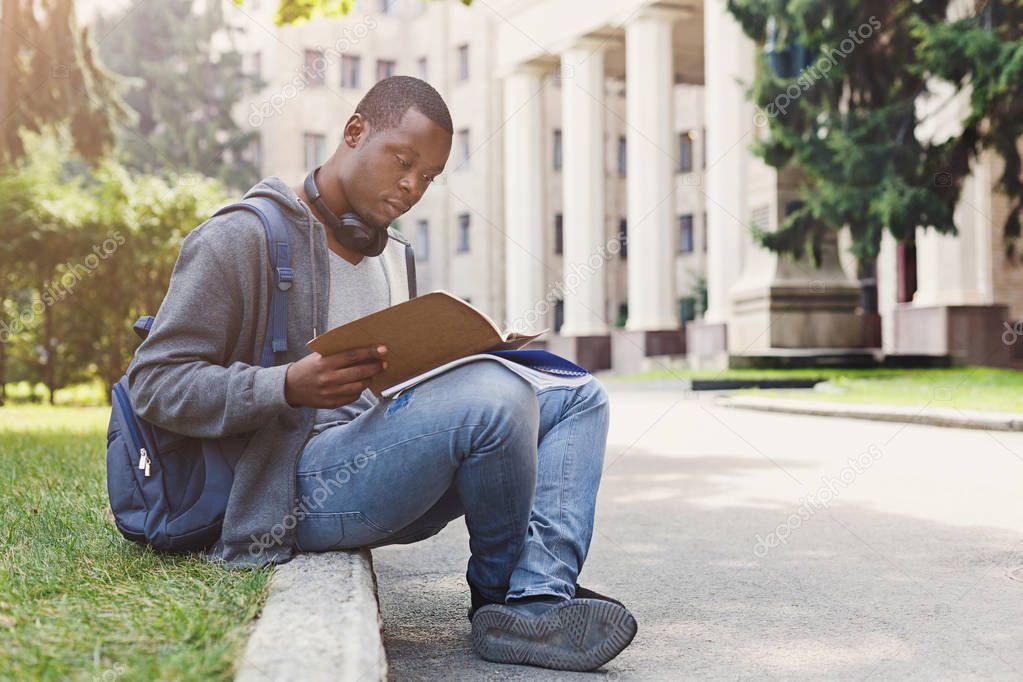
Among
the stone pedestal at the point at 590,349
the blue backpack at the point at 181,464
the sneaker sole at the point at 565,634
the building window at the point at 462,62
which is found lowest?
the stone pedestal at the point at 590,349

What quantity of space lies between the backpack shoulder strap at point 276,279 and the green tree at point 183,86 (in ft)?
141

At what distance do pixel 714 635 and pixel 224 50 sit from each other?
46817mm

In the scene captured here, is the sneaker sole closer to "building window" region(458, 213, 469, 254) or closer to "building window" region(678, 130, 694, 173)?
"building window" region(458, 213, 469, 254)

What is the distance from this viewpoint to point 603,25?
29.5 metres

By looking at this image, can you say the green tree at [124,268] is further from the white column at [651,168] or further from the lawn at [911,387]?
the white column at [651,168]

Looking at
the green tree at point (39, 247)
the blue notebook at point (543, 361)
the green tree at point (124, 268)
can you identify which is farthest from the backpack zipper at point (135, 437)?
the green tree at point (39, 247)

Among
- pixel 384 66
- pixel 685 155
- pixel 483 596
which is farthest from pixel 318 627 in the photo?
pixel 384 66

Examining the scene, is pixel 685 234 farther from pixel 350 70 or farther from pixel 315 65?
pixel 315 65

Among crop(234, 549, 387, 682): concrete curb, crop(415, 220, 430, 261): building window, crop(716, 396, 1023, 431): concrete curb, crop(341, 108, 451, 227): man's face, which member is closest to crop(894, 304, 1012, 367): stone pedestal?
crop(716, 396, 1023, 431): concrete curb

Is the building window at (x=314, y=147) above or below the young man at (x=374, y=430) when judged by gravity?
above

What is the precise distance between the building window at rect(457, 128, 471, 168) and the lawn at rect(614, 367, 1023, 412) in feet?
81.0

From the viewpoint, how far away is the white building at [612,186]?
21.5m
